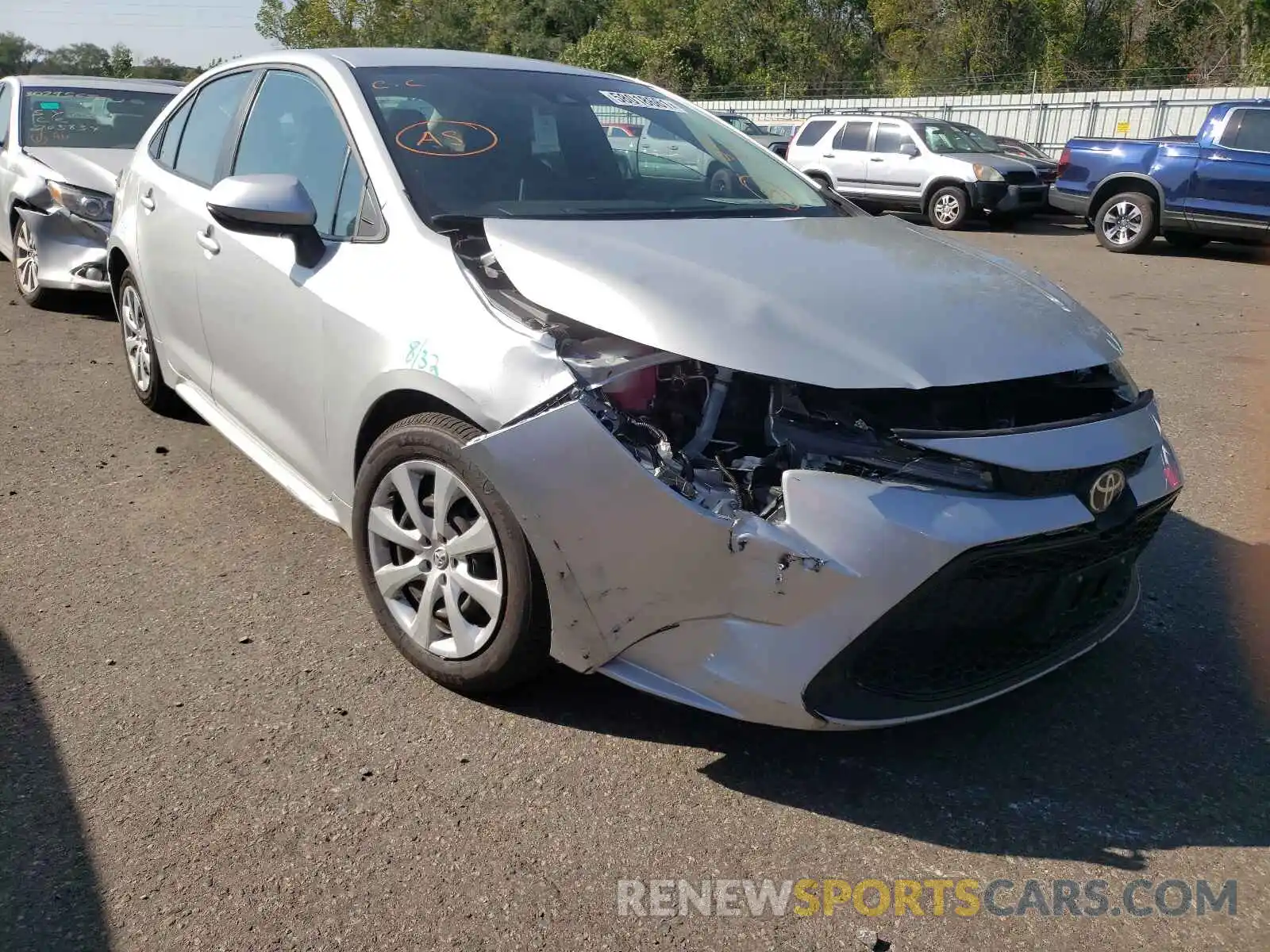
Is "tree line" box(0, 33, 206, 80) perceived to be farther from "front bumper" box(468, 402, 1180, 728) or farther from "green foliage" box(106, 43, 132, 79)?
"front bumper" box(468, 402, 1180, 728)

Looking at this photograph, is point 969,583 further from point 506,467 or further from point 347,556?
point 347,556

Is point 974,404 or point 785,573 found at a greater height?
point 974,404

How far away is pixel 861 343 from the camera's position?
2520 millimetres

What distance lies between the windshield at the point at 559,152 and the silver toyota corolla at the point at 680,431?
0.02 metres

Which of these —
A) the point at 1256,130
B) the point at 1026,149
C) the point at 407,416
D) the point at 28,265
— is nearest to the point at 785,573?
the point at 407,416

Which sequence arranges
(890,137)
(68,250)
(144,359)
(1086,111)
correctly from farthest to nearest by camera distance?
(1086,111)
(890,137)
(68,250)
(144,359)

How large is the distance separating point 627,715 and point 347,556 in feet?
4.53

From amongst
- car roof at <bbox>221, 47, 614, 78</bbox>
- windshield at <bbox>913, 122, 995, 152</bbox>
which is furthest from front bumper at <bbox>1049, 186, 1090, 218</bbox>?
car roof at <bbox>221, 47, 614, 78</bbox>

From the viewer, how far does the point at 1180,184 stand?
12617 millimetres

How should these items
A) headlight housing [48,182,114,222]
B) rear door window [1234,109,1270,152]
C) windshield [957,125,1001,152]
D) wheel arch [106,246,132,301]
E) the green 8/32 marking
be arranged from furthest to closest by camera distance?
windshield [957,125,1001,152] → rear door window [1234,109,1270,152] → headlight housing [48,182,114,222] → wheel arch [106,246,132,301] → the green 8/32 marking

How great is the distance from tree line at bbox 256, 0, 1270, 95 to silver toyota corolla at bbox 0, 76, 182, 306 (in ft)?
89.7

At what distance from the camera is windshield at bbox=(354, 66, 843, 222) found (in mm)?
3258

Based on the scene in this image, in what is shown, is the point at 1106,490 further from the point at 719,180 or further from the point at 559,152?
the point at 559,152

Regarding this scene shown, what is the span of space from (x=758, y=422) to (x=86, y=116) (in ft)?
25.5
